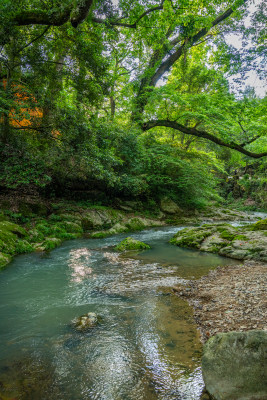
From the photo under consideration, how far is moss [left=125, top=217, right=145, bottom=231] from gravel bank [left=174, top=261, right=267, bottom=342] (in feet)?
23.9

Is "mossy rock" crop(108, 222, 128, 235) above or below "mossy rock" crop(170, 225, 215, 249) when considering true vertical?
above

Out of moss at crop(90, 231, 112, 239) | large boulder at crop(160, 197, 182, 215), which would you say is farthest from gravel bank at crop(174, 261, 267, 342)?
large boulder at crop(160, 197, 182, 215)

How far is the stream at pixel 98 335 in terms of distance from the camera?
7.97ft

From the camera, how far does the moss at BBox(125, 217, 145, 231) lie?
43.5 ft


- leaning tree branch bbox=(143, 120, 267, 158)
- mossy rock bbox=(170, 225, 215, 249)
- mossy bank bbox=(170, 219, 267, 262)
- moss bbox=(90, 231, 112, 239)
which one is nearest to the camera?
mossy bank bbox=(170, 219, 267, 262)

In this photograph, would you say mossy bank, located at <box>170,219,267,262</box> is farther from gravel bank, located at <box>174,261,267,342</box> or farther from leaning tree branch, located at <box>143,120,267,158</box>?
leaning tree branch, located at <box>143,120,267,158</box>

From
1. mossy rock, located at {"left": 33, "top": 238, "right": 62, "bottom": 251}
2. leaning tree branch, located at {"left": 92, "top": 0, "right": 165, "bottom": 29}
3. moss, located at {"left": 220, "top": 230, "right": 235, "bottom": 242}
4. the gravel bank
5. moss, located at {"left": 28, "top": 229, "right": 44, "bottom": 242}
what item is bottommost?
the gravel bank

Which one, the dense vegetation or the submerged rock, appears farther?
the dense vegetation

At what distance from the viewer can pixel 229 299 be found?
14.3 ft

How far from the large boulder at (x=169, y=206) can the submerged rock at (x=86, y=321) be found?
1418cm

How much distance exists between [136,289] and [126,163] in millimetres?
11401

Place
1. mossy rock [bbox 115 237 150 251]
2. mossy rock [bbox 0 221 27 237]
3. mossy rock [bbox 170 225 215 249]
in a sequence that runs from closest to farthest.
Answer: mossy rock [bbox 0 221 27 237]
mossy rock [bbox 115 237 150 251]
mossy rock [bbox 170 225 215 249]

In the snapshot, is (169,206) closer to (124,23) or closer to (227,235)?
(227,235)

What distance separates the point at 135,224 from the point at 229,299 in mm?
9456
